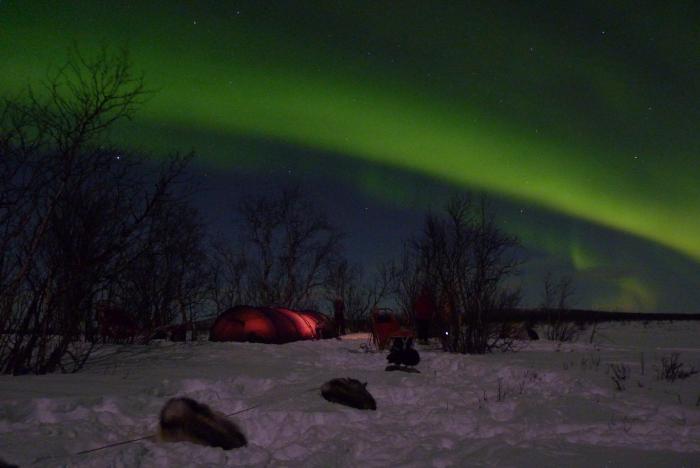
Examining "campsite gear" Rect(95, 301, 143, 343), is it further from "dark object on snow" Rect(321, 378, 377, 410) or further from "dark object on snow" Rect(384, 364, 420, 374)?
"dark object on snow" Rect(321, 378, 377, 410)

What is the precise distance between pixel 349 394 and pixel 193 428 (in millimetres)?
→ 1979

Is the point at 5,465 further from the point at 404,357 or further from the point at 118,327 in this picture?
the point at 118,327

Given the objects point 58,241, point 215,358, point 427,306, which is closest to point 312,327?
point 427,306

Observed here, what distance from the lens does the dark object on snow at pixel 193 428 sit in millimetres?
4523

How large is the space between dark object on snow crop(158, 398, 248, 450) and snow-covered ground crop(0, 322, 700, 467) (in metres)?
0.11

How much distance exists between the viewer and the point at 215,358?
10961mm

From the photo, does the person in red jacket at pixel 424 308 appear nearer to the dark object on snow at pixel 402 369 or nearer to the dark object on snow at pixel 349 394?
the dark object on snow at pixel 402 369

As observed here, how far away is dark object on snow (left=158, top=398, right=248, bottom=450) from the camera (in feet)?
14.8

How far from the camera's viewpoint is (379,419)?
18.5 ft

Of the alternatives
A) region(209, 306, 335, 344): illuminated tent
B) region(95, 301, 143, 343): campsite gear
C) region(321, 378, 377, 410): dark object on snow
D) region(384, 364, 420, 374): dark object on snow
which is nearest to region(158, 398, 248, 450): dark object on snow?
region(321, 378, 377, 410): dark object on snow

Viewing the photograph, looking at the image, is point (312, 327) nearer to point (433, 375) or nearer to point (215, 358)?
point (215, 358)

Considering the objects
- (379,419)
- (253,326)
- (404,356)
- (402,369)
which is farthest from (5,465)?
(253,326)

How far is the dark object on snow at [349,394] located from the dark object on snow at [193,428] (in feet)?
5.34

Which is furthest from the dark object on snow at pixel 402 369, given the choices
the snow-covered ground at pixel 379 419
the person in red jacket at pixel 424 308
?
the person in red jacket at pixel 424 308
